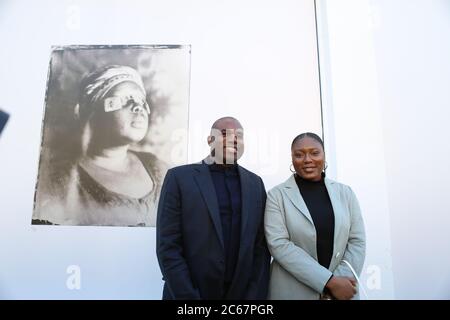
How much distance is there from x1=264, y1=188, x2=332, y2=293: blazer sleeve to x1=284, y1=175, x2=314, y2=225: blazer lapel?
0.06 meters

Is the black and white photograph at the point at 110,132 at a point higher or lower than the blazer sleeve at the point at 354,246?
higher

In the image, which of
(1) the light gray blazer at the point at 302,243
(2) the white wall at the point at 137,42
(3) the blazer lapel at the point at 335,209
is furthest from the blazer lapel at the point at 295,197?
(2) the white wall at the point at 137,42

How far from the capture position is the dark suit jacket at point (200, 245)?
1.42 metres

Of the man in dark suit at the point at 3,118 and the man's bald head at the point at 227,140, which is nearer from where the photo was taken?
the man's bald head at the point at 227,140

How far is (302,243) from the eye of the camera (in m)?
1.51

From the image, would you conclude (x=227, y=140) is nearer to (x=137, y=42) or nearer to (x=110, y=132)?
(x=110, y=132)

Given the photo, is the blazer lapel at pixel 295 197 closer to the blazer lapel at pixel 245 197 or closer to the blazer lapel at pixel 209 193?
the blazer lapel at pixel 245 197

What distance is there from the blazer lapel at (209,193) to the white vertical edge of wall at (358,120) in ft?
3.87

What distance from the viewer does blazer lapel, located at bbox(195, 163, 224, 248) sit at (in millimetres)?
1440

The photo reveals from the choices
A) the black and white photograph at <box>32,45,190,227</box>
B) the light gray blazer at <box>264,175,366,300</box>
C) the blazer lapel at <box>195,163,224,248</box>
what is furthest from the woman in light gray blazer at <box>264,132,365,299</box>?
the black and white photograph at <box>32,45,190,227</box>

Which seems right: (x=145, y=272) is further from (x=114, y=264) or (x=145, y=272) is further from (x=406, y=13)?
(x=406, y=13)

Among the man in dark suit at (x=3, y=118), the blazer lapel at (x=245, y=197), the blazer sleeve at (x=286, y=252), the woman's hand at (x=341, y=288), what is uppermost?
the man in dark suit at (x=3, y=118)

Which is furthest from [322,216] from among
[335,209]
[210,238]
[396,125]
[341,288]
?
[396,125]

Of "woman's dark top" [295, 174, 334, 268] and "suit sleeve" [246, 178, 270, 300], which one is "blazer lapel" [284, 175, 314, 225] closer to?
"woman's dark top" [295, 174, 334, 268]
